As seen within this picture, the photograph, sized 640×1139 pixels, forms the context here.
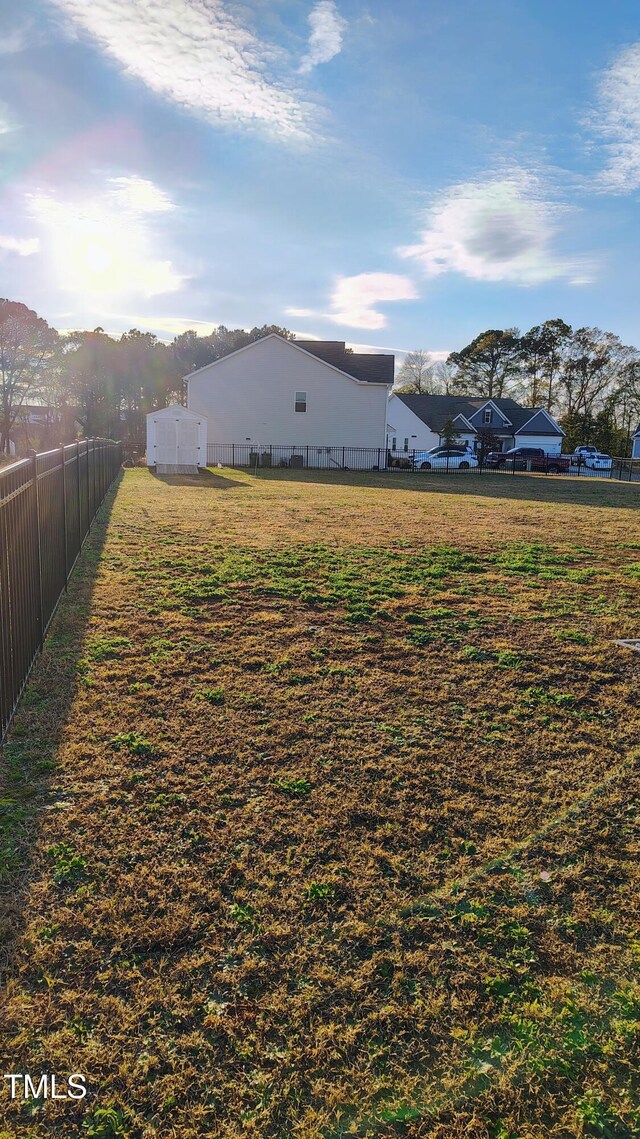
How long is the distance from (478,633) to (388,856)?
10.6 feet

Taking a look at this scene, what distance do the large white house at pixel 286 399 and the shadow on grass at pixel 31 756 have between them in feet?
92.3

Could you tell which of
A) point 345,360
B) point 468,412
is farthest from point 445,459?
point 468,412

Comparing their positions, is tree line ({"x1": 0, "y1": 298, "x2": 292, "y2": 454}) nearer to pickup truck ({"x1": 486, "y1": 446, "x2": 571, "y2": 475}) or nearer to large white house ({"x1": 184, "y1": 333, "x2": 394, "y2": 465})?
large white house ({"x1": 184, "y1": 333, "x2": 394, "y2": 465})

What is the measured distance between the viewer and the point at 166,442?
27.5m

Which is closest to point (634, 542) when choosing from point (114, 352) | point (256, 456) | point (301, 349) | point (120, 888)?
point (120, 888)

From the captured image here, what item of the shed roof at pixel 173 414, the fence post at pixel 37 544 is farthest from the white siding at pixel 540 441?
the fence post at pixel 37 544

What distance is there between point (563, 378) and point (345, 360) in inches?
1575

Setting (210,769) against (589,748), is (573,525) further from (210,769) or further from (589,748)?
(210,769)

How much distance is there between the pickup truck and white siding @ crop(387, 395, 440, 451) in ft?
23.9

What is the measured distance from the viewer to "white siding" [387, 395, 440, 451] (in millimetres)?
50312

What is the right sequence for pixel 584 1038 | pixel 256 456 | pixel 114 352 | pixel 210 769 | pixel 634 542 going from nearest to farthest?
pixel 584 1038 → pixel 210 769 → pixel 634 542 → pixel 256 456 → pixel 114 352

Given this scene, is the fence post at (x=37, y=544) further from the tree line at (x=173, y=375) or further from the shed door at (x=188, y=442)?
the tree line at (x=173, y=375)

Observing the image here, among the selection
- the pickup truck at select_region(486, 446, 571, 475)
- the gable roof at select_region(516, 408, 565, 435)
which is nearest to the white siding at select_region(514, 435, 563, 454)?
the gable roof at select_region(516, 408, 565, 435)

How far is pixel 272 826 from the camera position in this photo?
3.17 metres
